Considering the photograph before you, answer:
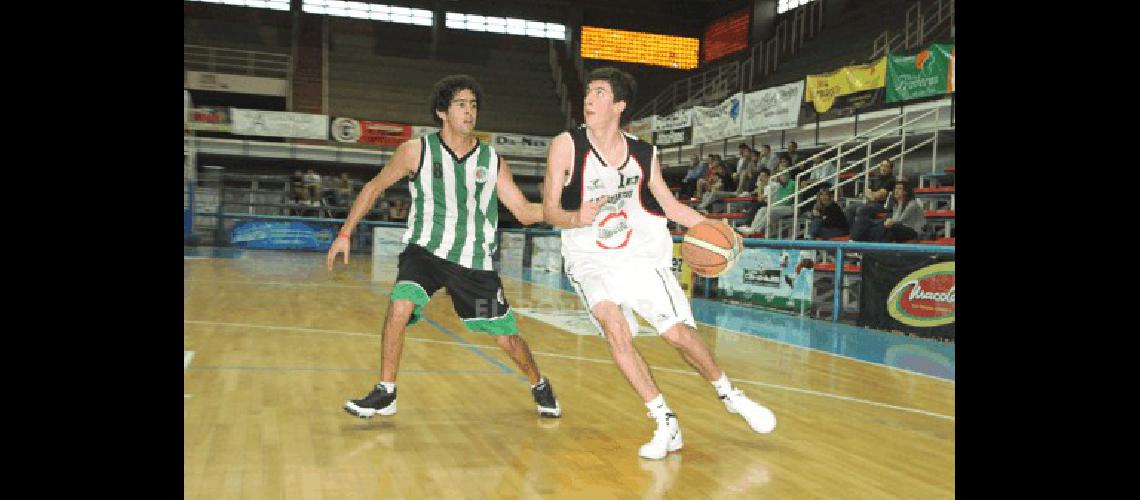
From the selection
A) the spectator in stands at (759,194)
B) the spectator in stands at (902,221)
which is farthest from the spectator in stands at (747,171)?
the spectator in stands at (902,221)

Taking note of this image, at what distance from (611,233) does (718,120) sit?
48.2 feet

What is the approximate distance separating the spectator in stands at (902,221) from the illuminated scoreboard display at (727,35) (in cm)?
1897

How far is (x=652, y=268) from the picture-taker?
415 centimetres

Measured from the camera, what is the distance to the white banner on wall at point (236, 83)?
2570 cm

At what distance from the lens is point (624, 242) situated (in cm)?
414

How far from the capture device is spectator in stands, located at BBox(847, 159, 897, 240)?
11.0m

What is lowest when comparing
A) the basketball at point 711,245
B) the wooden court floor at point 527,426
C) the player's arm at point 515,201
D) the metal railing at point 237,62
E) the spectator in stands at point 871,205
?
the wooden court floor at point 527,426

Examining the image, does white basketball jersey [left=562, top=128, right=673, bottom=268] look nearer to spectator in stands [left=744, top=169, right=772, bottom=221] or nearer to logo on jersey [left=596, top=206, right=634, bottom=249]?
logo on jersey [left=596, top=206, right=634, bottom=249]

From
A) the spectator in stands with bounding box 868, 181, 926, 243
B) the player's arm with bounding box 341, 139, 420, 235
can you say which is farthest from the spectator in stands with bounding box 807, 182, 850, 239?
the player's arm with bounding box 341, 139, 420, 235

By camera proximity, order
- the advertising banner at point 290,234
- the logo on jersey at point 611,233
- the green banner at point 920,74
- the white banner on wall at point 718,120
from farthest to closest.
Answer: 1. the advertising banner at point 290,234
2. the white banner on wall at point 718,120
3. the green banner at point 920,74
4. the logo on jersey at point 611,233

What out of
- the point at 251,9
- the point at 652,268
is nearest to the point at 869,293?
the point at 652,268

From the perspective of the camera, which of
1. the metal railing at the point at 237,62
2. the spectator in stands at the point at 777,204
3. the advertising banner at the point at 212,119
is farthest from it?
the metal railing at the point at 237,62

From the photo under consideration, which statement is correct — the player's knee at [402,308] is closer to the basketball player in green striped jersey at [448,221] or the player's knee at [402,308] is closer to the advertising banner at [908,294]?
the basketball player in green striped jersey at [448,221]
